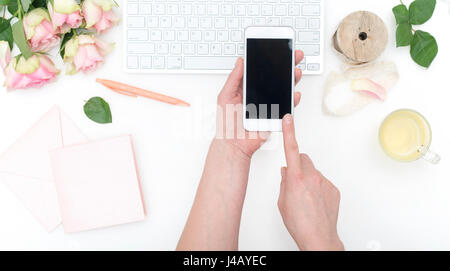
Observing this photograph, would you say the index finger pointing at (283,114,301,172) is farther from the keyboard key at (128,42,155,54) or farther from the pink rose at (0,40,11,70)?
the pink rose at (0,40,11,70)

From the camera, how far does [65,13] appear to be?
73 centimetres

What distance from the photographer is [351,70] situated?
2.65 feet

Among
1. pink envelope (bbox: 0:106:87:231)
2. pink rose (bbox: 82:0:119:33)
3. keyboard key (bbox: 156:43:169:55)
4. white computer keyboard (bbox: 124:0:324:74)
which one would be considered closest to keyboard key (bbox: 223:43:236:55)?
white computer keyboard (bbox: 124:0:324:74)

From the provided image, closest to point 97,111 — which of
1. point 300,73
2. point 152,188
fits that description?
point 152,188

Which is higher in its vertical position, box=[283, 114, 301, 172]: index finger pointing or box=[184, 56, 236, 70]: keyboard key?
box=[184, 56, 236, 70]: keyboard key

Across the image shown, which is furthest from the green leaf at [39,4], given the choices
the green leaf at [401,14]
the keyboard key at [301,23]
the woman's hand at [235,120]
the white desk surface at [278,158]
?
the green leaf at [401,14]

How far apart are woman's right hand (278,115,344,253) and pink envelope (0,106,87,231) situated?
410 mm

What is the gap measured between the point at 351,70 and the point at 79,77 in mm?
543

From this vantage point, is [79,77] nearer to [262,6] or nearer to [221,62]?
[221,62]

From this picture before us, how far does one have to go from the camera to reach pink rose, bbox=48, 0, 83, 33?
73 centimetres

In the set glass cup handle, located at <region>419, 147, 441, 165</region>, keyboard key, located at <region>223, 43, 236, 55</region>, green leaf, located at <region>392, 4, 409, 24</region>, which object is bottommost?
glass cup handle, located at <region>419, 147, 441, 165</region>

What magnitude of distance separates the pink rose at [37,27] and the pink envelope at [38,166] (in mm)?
143

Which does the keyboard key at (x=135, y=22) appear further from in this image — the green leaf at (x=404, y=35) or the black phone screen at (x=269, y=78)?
the green leaf at (x=404, y=35)
